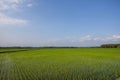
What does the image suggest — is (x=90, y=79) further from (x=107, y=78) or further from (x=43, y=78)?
(x=43, y=78)

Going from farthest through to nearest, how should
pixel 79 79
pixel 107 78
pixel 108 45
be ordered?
pixel 108 45, pixel 107 78, pixel 79 79

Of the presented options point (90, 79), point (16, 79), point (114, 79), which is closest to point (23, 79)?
point (16, 79)

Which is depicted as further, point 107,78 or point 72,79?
point 107,78

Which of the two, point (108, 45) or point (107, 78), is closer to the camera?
point (107, 78)

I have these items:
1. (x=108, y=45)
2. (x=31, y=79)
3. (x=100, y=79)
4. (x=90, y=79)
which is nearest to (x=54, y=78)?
(x=31, y=79)

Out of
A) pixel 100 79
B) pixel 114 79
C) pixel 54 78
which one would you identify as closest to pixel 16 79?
pixel 54 78

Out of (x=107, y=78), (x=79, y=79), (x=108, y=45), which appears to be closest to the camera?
(x=79, y=79)

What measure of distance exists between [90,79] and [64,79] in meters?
1.35

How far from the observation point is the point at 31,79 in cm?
832

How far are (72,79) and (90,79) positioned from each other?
3.11ft

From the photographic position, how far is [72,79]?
821cm

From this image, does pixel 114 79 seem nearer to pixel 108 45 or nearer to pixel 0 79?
pixel 0 79

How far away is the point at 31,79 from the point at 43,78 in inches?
24.6

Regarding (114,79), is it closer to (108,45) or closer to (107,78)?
(107,78)
